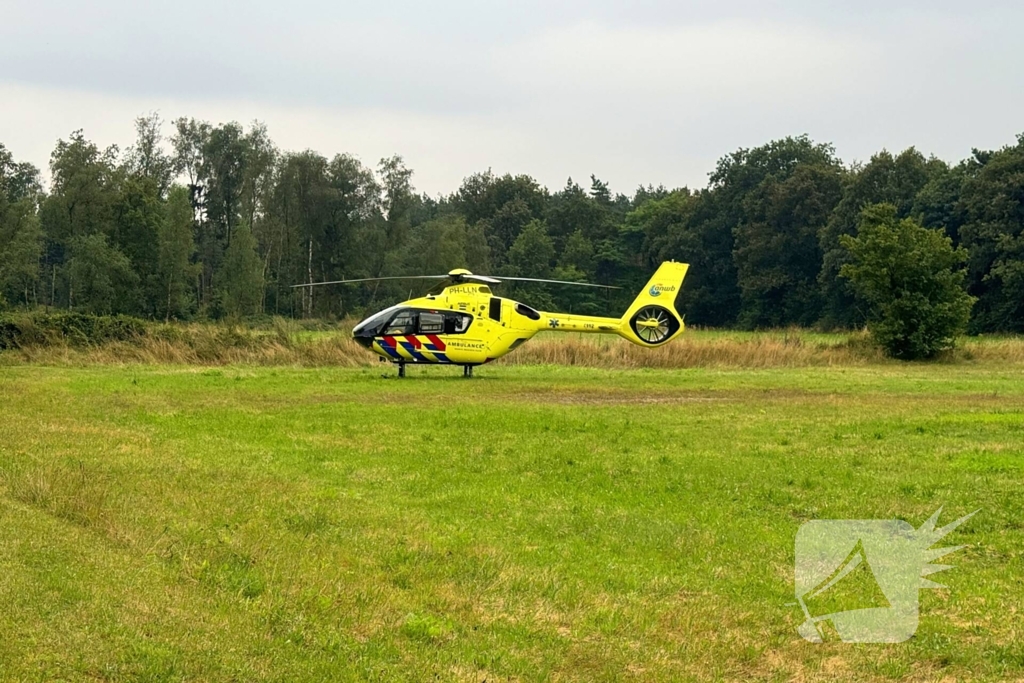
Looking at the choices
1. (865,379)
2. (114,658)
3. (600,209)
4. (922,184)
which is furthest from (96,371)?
(600,209)

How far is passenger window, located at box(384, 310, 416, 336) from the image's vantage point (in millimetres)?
27656

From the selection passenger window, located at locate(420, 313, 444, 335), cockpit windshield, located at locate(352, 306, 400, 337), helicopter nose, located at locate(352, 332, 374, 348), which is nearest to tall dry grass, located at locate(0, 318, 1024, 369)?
helicopter nose, located at locate(352, 332, 374, 348)

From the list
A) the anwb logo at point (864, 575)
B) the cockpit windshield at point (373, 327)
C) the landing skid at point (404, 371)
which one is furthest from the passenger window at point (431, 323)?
the anwb logo at point (864, 575)

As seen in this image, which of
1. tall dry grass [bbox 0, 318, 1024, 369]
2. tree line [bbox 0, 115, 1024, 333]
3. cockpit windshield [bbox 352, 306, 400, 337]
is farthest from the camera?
tree line [bbox 0, 115, 1024, 333]

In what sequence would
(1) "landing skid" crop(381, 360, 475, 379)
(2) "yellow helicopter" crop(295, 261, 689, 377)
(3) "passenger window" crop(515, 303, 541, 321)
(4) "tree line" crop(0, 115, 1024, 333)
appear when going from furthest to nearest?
(4) "tree line" crop(0, 115, 1024, 333) < (3) "passenger window" crop(515, 303, 541, 321) < (1) "landing skid" crop(381, 360, 475, 379) < (2) "yellow helicopter" crop(295, 261, 689, 377)

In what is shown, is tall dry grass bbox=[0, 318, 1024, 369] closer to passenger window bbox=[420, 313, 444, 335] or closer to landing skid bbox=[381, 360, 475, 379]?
landing skid bbox=[381, 360, 475, 379]

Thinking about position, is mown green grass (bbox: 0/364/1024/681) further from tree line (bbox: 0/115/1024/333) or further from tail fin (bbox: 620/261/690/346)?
tree line (bbox: 0/115/1024/333)

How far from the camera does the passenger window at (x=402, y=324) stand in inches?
1089

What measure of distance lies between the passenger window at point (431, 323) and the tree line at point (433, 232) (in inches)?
789

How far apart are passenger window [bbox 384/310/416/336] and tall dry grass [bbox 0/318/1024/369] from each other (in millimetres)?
4723

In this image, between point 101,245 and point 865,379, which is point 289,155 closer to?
point 101,245

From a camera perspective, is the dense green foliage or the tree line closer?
the dense green foliage

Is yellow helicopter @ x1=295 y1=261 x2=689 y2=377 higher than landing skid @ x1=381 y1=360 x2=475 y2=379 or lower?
higher

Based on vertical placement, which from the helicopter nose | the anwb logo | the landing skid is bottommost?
the anwb logo
